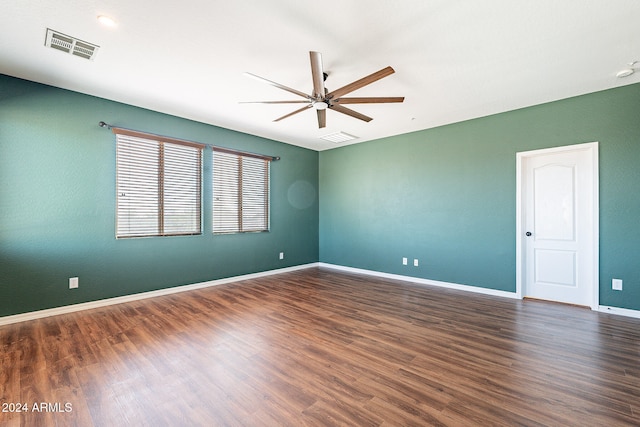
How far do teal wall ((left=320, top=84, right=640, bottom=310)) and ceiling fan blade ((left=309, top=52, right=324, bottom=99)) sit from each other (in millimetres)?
3060

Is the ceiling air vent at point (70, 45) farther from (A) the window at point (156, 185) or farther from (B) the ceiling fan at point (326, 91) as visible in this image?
(B) the ceiling fan at point (326, 91)

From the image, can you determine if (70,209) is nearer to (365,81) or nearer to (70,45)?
(70,45)

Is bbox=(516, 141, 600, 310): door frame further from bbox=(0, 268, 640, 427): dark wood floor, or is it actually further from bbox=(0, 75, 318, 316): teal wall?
bbox=(0, 75, 318, 316): teal wall

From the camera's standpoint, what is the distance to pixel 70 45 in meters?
2.50

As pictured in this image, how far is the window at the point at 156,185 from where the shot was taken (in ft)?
12.6

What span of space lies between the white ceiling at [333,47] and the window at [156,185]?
26.2 inches

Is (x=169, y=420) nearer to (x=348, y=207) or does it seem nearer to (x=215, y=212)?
(x=215, y=212)

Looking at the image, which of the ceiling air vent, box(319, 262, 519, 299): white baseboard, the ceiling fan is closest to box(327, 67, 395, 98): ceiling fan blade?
the ceiling fan

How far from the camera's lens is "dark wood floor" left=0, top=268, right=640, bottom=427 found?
5.47ft

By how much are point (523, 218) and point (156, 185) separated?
5515 millimetres

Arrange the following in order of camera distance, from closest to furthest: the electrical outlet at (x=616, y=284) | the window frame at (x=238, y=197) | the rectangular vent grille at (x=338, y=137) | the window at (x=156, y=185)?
the electrical outlet at (x=616, y=284), the window at (x=156, y=185), the window frame at (x=238, y=197), the rectangular vent grille at (x=338, y=137)

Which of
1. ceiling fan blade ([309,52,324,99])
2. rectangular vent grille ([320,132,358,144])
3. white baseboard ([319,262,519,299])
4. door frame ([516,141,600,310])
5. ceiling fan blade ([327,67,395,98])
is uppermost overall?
rectangular vent grille ([320,132,358,144])

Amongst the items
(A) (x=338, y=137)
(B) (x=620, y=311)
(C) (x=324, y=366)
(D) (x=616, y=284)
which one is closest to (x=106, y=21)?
(C) (x=324, y=366)

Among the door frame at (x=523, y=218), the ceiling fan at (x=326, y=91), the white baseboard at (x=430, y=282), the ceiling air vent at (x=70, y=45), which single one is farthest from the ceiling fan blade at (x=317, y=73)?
the white baseboard at (x=430, y=282)
